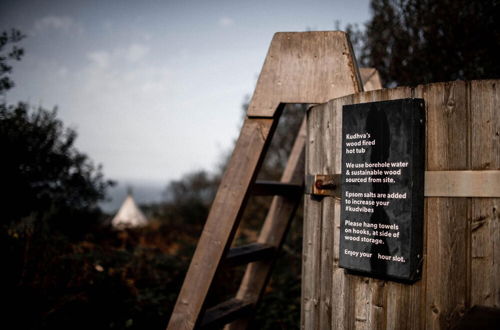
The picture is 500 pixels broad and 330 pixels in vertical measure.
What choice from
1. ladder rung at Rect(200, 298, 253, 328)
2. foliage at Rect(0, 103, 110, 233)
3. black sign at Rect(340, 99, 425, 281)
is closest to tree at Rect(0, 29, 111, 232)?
foliage at Rect(0, 103, 110, 233)

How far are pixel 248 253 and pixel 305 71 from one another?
1498 mm

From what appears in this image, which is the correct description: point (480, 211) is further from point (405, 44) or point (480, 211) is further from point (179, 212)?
point (179, 212)

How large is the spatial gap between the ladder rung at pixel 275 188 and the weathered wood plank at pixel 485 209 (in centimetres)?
160

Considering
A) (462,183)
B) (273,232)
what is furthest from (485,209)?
(273,232)

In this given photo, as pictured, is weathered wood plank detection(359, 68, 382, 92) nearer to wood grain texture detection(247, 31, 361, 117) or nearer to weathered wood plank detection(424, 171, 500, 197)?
wood grain texture detection(247, 31, 361, 117)

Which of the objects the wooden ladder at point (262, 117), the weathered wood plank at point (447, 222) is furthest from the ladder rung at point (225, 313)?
the weathered wood plank at point (447, 222)

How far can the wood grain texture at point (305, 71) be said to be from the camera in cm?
243

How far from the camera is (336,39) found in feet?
8.14

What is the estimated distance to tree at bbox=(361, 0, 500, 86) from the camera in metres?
4.08

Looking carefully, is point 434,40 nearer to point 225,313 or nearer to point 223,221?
point 223,221

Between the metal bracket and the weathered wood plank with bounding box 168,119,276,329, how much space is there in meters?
0.46

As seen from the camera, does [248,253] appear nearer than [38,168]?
Yes

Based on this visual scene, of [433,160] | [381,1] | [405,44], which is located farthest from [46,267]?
[381,1]

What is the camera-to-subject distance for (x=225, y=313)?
293 cm
